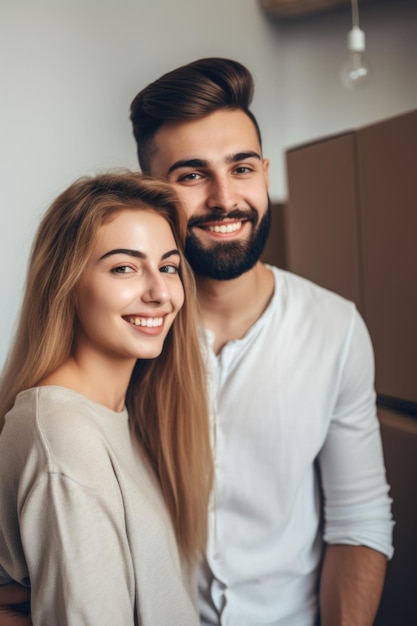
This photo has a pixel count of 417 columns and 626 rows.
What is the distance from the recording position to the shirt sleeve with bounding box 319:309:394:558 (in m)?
1.05

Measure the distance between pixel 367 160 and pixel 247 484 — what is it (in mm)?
592

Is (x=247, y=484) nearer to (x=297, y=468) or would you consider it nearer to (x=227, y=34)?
(x=297, y=468)

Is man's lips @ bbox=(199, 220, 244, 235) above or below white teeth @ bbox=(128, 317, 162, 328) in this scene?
above

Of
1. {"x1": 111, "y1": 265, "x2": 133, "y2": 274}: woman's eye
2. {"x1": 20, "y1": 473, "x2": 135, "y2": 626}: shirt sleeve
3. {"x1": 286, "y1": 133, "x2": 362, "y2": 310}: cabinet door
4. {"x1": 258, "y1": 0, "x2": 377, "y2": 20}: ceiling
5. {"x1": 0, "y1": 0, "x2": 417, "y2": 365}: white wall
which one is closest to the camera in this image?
{"x1": 20, "y1": 473, "x2": 135, "y2": 626}: shirt sleeve

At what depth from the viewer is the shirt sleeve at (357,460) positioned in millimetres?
1053

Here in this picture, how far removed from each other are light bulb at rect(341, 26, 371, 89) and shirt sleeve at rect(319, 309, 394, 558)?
564mm

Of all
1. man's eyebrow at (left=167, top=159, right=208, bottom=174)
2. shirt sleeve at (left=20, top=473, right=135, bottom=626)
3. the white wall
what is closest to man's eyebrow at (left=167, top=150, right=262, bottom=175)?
man's eyebrow at (left=167, top=159, right=208, bottom=174)

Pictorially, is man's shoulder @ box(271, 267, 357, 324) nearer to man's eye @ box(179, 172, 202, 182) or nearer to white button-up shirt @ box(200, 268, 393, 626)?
white button-up shirt @ box(200, 268, 393, 626)

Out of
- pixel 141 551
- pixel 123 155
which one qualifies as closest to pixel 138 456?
pixel 141 551

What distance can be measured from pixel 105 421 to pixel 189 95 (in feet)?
1.62

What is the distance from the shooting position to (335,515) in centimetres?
108

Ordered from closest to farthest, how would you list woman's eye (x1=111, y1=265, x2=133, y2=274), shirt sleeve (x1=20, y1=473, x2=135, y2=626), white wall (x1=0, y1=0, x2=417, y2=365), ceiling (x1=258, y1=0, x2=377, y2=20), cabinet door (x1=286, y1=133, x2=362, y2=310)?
shirt sleeve (x1=20, y1=473, x2=135, y2=626), woman's eye (x1=111, y1=265, x2=133, y2=274), white wall (x1=0, y1=0, x2=417, y2=365), cabinet door (x1=286, y1=133, x2=362, y2=310), ceiling (x1=258, y1=0, x2=377, y2=20)

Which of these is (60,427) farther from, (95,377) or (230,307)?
(230,307)

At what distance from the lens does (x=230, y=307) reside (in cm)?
106
